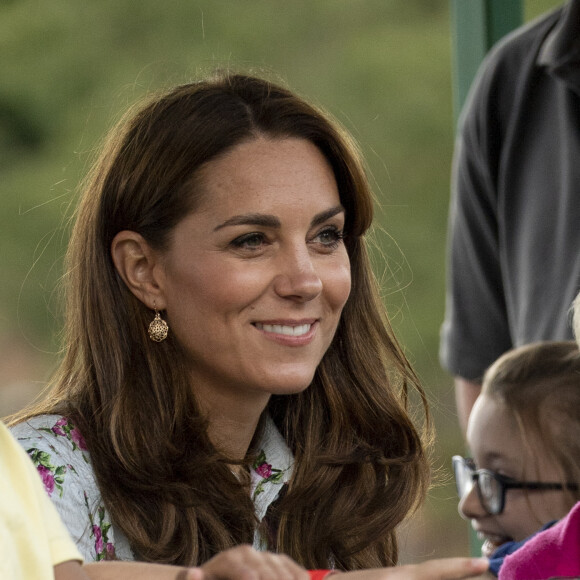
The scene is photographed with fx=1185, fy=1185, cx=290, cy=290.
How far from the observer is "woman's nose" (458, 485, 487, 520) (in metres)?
1.89

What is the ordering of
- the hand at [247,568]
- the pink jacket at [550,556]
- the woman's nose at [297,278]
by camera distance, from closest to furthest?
the hand at [247,568]
the pink jacket at [550,556]
the woman's nose at [297,278]

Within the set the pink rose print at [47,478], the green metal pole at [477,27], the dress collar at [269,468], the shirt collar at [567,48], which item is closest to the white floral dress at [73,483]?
the pink rose print at [47,478]

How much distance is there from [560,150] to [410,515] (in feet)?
2.79

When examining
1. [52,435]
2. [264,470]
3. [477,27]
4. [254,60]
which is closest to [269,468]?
[264,470]

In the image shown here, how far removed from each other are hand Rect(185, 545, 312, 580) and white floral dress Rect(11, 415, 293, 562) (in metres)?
0.65

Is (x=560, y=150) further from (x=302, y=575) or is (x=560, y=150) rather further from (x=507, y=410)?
(x=302, y=575)

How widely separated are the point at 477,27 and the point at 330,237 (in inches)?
47.9

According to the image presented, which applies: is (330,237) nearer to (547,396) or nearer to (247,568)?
(547,396)

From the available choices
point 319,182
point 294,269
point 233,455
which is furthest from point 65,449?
point 319,182

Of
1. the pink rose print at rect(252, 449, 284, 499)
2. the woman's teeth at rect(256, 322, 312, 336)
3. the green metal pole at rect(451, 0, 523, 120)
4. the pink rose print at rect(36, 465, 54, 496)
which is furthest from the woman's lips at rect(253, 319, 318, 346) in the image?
the green metal pole at rect(451, 0, 523, 120)

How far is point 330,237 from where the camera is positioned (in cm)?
210

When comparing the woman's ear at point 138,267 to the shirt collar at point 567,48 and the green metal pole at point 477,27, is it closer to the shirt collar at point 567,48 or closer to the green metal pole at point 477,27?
the shirt collar at point 567,48

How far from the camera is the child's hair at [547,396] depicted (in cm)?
185

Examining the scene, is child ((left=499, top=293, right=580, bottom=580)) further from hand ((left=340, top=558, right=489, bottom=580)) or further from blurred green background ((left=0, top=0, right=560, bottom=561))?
blurred green background ((left=0, top=0, right=560, bottom=561))
